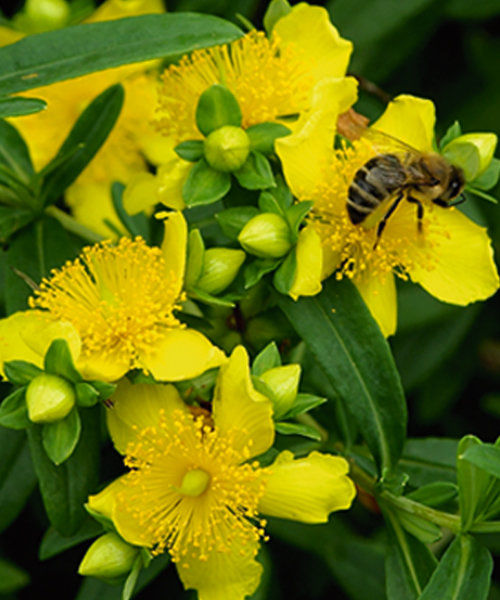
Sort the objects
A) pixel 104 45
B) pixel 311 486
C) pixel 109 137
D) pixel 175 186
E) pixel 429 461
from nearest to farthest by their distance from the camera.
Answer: pixel 311 486, pixel 104 45, pixel 175 186, pixel 429 461, pixel 109 137

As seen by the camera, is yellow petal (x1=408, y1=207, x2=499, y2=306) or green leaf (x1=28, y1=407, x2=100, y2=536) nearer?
green leaf (x1=28, y1=407, x2=100, y2=536)

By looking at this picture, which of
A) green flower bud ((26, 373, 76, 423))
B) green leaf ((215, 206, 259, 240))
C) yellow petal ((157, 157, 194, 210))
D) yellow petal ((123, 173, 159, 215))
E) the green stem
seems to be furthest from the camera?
the green stem

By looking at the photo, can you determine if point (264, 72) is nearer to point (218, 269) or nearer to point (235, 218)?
point (235, 218)

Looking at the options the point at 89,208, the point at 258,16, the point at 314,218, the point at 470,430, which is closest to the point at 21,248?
the point at 89,208

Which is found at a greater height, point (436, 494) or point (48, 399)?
point (48, 399)

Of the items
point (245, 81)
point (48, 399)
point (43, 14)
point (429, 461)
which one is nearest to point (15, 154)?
point (43, 14)

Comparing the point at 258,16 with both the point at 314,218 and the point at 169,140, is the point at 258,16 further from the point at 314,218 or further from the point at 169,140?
the point at 314,218

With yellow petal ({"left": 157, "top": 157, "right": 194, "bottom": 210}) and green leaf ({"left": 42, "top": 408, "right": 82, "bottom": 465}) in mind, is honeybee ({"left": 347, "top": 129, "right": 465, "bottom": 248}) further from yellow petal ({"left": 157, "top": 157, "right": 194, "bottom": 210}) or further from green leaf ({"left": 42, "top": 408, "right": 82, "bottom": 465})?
green leaf ({"left": 42, "top": 408, "right": 82, "bottom": 465})

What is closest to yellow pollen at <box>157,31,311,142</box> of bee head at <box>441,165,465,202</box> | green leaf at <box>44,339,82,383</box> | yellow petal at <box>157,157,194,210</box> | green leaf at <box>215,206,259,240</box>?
yellow petal at <box>157,157,194,210</box>
